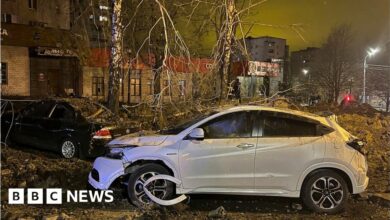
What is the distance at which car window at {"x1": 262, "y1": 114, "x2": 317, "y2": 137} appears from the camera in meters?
6.88

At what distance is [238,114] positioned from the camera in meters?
6.94

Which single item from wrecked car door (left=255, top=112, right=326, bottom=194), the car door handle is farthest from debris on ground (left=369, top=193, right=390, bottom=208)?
the car door handle

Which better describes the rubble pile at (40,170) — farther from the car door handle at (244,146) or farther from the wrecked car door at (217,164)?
the car door handle at (244,146)

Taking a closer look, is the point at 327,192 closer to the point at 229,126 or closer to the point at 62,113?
the point at 229,126

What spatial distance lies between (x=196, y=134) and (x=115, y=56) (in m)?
9.26

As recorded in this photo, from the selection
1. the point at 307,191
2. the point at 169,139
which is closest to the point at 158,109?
the point at 169,139

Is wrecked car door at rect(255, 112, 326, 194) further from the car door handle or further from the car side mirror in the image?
the car side mirror

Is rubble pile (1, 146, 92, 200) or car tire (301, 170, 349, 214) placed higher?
car tire (301, 170, 349, 214)

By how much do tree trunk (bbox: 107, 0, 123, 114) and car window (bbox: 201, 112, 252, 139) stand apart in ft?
25.2

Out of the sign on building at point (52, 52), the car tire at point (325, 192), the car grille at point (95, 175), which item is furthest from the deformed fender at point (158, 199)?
the sign on building at point (52, 52)

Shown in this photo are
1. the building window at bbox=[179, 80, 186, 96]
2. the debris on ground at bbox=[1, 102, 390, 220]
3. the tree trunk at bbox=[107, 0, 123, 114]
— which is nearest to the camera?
the debris on ground at bbox=[1, 102, 390, 220]

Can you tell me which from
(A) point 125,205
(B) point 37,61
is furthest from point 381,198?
(B) point 37,61

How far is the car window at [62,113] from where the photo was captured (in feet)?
36.0

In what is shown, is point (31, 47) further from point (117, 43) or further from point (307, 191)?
point (307, 191)
